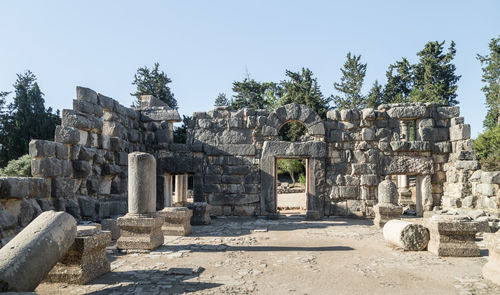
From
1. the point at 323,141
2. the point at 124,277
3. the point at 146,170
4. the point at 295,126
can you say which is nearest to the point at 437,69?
the point at 295,126

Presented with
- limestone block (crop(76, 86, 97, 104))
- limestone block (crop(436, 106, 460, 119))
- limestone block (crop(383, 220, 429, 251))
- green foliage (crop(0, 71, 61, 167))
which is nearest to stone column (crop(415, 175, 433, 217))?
limestone block (crop(436, 106, 460, 119))

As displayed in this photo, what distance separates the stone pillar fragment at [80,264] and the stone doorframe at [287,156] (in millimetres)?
7919

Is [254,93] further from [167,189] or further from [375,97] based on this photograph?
[167,189]

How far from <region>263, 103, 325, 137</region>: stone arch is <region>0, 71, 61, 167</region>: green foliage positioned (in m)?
16.5

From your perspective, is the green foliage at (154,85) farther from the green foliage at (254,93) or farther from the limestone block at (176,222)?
the limestone block at (176,222)

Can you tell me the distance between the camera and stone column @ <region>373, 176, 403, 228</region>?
1041 cm

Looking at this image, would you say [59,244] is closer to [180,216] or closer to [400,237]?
[180,216]

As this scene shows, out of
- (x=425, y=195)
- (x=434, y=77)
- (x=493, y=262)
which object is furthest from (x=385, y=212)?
(x=434, y=77)

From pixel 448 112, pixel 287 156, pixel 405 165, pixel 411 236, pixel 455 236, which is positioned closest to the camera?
pixel 455 236

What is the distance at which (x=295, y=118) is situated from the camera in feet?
43.0

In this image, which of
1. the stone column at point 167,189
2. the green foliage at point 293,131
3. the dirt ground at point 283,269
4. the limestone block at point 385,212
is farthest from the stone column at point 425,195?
the green foliage at point 293,131

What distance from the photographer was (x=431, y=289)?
4.77m

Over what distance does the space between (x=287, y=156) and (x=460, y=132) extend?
601 cm

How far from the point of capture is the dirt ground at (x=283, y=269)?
4.80m
